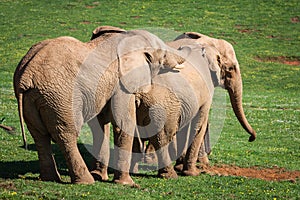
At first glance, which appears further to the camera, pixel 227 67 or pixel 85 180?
pixel 227 67

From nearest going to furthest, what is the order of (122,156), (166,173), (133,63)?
(133,63), (122,156), (166,173)

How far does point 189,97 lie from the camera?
1442cm

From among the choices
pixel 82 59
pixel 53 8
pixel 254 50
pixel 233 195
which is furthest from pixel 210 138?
pixel 53 8

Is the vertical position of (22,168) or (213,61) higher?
(213,61)

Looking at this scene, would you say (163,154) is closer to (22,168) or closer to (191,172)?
(191,172)

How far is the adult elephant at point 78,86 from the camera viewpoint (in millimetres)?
11617

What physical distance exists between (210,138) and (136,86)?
5203 mm

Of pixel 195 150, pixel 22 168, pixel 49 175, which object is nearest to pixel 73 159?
pixel 49 175

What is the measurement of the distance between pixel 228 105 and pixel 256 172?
40.5ft

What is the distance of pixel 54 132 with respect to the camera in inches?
468

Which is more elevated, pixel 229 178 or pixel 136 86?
pixel 136 86

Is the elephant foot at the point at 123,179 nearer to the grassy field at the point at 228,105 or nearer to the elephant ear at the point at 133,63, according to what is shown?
the grassy field at the point at 228,105

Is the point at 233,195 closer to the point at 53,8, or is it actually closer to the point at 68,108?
the point at 68,108

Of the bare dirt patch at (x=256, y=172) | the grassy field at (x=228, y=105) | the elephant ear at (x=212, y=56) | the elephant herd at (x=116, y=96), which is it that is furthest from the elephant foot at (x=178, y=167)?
the elephant ear at (x=212, y=56)
